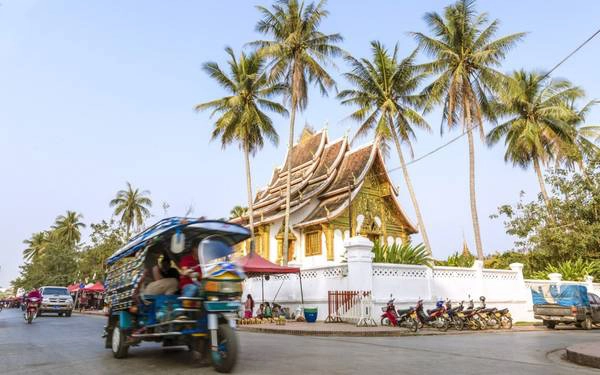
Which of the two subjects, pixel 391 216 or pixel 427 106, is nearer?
pixel 427 106

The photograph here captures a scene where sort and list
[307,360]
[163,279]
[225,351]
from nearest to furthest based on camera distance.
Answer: [225,351], [163,279], [307,360]

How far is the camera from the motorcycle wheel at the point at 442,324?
15328 mm

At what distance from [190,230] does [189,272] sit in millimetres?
646

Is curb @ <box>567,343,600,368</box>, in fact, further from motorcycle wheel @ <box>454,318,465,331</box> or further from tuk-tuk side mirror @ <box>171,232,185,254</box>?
motorcycle wheel @ <box>454,318,465,331</box>

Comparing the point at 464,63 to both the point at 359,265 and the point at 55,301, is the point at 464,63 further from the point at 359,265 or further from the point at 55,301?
the point at 55,301

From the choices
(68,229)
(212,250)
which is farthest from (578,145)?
(68,229)

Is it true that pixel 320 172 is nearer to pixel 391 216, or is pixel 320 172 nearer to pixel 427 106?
pixel 391 216

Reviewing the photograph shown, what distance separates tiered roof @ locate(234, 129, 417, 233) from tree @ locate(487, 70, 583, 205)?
8054 millimetres

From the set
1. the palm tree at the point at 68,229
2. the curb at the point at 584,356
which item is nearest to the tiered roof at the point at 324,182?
the curb at the point at 584,356

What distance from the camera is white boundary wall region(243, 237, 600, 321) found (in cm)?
1681

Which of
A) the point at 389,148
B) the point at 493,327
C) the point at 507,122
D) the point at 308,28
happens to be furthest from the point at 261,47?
the point at 493,327

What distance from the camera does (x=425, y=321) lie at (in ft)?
50.9

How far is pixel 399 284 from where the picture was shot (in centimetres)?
1756

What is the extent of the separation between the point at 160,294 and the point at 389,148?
77.1 ft
